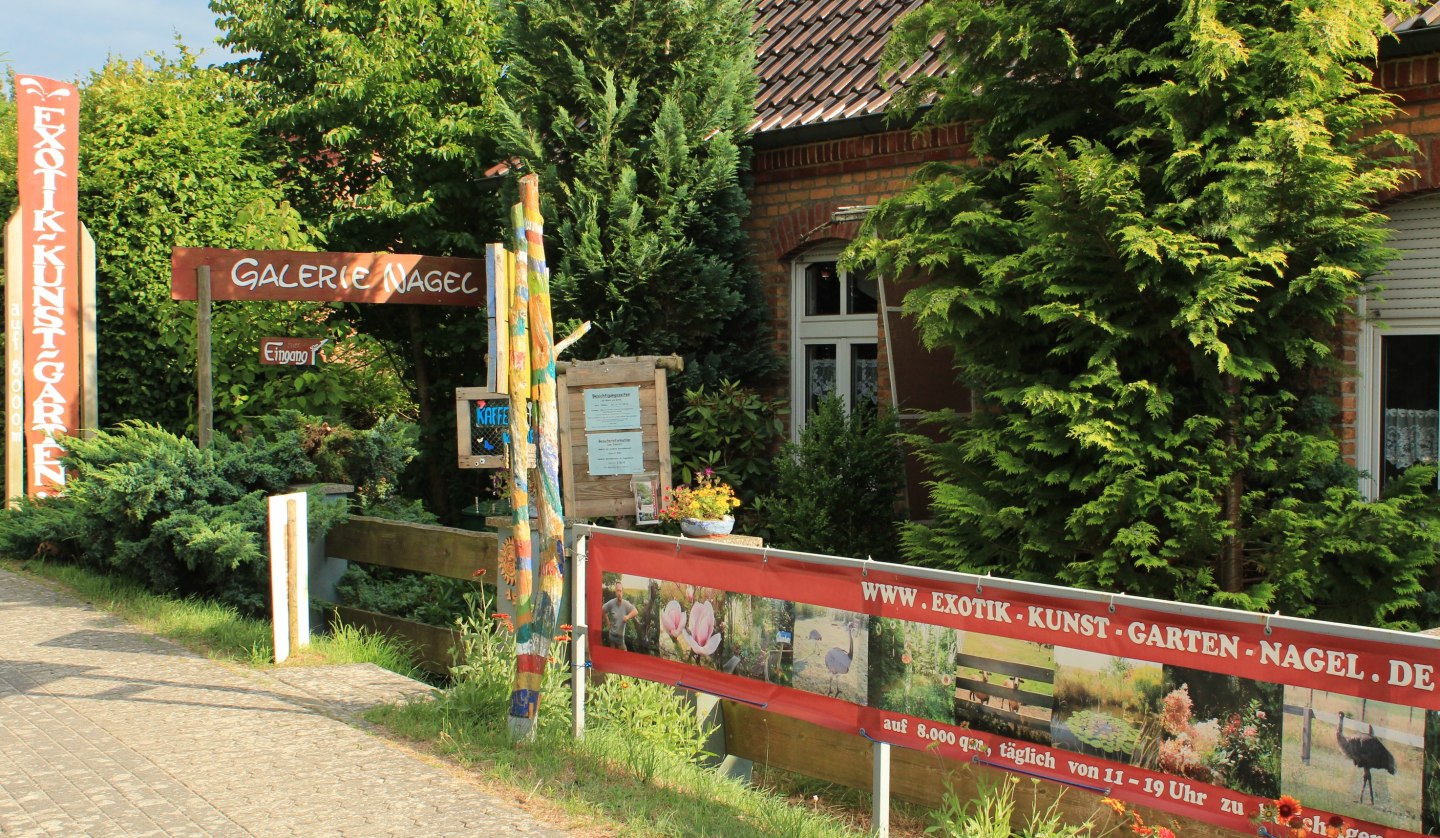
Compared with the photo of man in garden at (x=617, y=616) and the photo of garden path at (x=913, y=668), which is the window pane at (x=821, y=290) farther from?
the photo of garden path at (x=913, y=668)

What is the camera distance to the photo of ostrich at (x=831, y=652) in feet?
15.6

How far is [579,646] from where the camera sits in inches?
226

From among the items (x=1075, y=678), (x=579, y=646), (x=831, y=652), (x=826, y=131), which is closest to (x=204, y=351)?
(x=826, y=131)

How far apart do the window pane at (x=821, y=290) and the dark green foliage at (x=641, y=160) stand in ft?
2.00

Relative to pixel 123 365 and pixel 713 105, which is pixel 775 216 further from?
pixel 123 365

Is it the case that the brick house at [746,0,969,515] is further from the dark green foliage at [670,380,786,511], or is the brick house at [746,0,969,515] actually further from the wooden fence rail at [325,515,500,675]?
the wooden fence rail at [325,515,500,675]

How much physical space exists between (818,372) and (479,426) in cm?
316

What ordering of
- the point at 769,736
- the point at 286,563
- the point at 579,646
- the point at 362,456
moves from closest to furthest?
the point at 579,646
the point at 769,736
the point at 286,563
the point at 362,456

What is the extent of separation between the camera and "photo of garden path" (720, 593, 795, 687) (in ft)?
16.5

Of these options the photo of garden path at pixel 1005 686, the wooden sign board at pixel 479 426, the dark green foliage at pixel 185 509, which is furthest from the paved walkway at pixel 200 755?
the wooden sign board at pixel 479 426

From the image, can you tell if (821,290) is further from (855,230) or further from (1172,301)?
(1172,301)

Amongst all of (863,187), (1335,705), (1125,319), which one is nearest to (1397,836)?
(1335,705)

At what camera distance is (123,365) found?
13219 millimetres

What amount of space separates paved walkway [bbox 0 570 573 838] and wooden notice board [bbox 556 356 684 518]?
6.06ft
